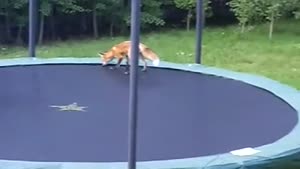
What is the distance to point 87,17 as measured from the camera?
704 cm

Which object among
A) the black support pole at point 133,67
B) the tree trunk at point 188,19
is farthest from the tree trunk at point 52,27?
the black support pole at point 133,67

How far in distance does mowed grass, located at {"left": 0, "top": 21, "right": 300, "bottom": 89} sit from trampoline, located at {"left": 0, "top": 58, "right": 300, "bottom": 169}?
6.21ft

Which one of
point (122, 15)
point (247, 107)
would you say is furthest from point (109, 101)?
point (122, 15)

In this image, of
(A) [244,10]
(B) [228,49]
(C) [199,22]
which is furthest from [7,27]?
(C) [199,22]

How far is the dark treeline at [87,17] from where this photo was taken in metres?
6.54

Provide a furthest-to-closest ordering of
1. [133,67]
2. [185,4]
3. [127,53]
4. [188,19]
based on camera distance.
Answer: [188,19] < [185,4] < [127,53] < [133,67]

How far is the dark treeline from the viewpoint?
6539 mm

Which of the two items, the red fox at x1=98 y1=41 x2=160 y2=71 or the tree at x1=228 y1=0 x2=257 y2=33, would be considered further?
the tree at x1=228 y1=0 x2=257 y2=33

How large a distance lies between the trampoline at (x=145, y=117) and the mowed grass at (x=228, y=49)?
1.89 metres

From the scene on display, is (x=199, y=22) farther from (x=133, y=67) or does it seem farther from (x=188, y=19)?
(x=188, y=19)

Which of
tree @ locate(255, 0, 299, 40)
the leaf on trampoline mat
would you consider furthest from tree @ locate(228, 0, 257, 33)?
the leaf on trampoline mat

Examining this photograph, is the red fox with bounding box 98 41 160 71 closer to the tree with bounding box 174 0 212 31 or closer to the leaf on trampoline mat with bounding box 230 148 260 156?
the leaf on trampoline mat with bounding box 230 148 260 156

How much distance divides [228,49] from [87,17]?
1.44 metres

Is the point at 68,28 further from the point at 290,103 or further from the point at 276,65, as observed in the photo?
the point at 290,103
